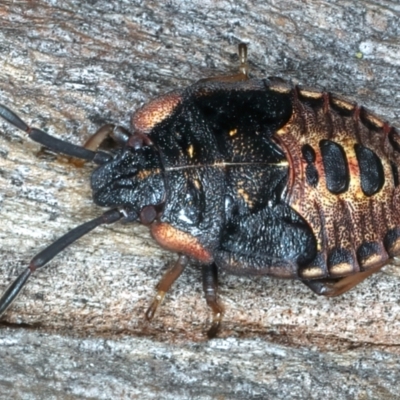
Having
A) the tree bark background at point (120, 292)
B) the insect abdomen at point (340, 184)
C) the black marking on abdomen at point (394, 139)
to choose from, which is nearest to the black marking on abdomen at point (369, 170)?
the insect abdomen at point (340, 184)

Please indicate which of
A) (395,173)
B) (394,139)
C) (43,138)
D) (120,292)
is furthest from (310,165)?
(43,138)

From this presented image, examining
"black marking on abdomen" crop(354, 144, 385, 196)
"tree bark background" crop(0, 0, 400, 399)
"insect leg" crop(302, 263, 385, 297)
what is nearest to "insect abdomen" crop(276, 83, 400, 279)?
"black marking on abdomen" crop(354, 144, 385, 196)

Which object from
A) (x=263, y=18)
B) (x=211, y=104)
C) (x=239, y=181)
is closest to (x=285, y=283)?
(x=239, y=181)

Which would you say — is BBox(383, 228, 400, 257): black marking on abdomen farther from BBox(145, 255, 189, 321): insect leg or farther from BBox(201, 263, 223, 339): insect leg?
BBox(145, 255, 189, 321): insect leg

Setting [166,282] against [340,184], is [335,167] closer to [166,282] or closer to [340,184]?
[340,184]

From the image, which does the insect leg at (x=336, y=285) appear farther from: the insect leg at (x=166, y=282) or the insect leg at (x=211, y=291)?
the insect leg at (x=166, y=282)

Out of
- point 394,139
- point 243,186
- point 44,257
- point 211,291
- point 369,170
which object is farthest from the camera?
point 394,139

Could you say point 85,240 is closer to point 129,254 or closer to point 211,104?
point 129,254
